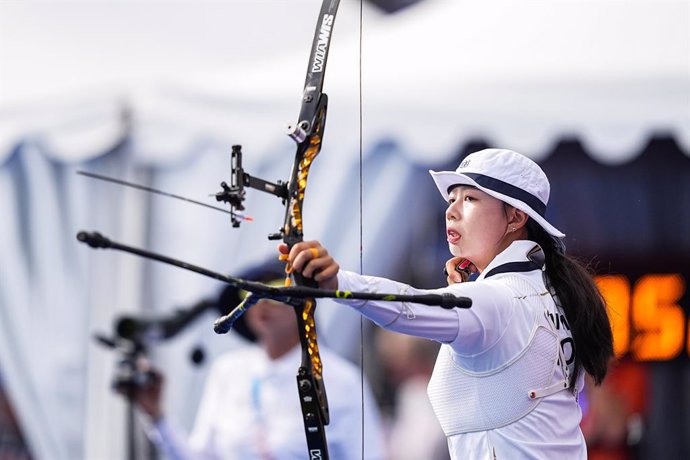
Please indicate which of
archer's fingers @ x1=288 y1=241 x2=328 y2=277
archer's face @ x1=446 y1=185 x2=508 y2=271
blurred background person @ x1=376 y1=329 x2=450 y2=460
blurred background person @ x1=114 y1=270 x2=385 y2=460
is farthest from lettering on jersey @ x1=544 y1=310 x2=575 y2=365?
blurred background person @ x1=376 y1=329 x2=450 y2=460

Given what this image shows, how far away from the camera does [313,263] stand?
2.14m

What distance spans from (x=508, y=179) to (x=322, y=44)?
0.55 meters

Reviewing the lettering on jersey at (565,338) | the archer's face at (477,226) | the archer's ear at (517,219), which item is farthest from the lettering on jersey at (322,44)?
the lettering on jersey at (565,338)

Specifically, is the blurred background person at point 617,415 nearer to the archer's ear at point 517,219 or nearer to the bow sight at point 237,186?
the archer's ear at point 517,219

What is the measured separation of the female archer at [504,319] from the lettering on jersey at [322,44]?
40cm

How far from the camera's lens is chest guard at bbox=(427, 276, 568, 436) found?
7.98ft

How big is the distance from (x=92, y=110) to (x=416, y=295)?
145 inches

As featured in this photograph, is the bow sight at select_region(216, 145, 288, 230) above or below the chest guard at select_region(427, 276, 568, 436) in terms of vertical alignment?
above

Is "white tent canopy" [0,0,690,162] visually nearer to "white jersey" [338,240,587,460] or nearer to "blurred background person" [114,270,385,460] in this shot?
"blurred background person" [114,270,385,460]

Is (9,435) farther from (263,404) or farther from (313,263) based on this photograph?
(313,263)

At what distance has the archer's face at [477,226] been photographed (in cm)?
265

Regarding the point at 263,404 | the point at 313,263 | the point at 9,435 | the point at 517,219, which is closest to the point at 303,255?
the point at 313,263

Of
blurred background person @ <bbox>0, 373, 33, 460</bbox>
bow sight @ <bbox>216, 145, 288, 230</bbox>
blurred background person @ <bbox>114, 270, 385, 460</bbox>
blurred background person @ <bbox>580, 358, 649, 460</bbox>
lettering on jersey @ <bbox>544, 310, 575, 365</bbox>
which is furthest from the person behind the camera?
blurred background person @ <bbox>0, 373, 33, 460</bbox>

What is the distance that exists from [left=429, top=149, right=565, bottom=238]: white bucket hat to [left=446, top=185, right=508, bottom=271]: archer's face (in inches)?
1.3
